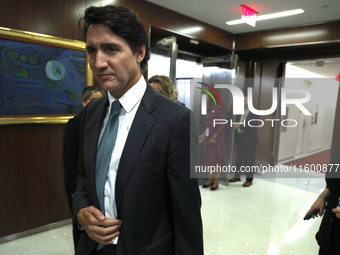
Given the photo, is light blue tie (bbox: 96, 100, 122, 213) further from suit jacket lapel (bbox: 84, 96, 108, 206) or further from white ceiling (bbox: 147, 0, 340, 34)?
white ceiling (bbox: 147, 0, 340, 34)

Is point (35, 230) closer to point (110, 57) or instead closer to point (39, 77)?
point (39, 77)

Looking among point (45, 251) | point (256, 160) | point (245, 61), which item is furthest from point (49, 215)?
point (245, 61)

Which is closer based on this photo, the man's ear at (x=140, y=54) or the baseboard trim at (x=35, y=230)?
the man's ear at (x=140, y=54)

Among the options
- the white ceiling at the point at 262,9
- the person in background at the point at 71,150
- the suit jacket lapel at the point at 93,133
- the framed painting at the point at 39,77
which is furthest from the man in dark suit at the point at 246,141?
the suit jacket lapel at the point at 93,133

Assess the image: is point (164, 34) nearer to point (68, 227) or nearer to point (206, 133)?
point (206, 133)

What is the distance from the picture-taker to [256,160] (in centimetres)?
528

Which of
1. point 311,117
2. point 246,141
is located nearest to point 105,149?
point 246,141

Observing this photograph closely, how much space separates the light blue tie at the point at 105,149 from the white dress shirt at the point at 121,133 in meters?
0.01

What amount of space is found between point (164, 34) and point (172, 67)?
2.06ft

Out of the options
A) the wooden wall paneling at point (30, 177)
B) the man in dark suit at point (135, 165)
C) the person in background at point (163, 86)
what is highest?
the person in background at point (163, 86)

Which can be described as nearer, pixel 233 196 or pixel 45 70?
pixel 45 70

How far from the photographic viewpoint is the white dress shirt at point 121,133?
0.95m

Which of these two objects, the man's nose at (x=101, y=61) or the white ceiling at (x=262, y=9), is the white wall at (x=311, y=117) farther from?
the man's nose at (x=101, y=61)

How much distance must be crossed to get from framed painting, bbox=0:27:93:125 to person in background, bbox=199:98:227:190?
2.23 metres
